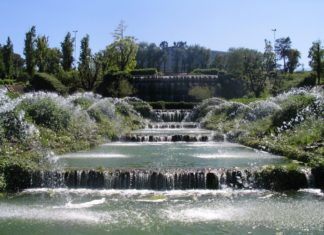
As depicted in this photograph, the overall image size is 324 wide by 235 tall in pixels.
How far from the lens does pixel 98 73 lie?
57.9 m

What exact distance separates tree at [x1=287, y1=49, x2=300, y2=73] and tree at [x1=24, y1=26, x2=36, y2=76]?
43.2 meters

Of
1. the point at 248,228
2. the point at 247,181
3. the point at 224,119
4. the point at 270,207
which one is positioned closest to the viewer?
the point at 248,228

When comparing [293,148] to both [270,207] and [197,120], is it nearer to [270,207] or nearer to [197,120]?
[270,207]

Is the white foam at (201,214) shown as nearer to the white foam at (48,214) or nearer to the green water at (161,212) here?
the green water at (161,212)

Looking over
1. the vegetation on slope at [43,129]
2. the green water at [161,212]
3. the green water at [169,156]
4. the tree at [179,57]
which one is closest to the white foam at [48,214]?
the green water at [161,212]

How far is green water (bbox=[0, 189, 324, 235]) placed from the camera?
10297 millimetres

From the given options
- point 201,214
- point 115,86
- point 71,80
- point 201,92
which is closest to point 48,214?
point 201,214

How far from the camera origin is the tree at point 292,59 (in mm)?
86375

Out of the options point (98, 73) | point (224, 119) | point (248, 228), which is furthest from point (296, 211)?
point (98, 73)

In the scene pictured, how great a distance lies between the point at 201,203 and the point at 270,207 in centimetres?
167

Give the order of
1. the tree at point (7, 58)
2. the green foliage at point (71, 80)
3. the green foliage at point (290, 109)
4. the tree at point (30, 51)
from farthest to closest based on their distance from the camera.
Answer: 1. the tree at point (7, 58)
2. the tree at point (30, 51)
3. the green foliage at point (71, 80)
4. the green foliage at point (290, 109)

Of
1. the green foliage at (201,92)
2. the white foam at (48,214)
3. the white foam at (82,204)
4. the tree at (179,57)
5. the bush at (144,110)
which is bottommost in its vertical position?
the white foam at (48,214)

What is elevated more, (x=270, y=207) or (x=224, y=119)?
(x=224, y=119)

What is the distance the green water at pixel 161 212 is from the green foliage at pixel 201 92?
1711 inches
